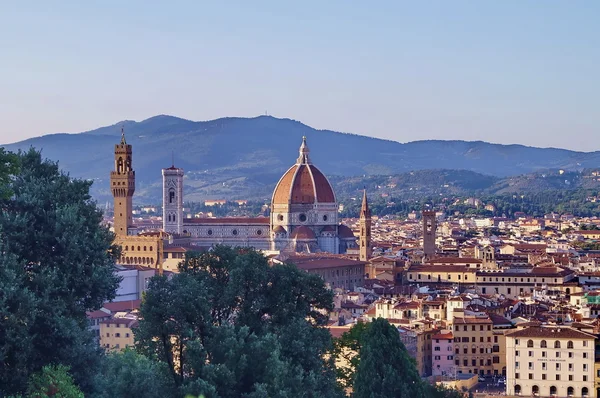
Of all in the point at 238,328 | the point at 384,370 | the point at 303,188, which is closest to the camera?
the point at 238,328

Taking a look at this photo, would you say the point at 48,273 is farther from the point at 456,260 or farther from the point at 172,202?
the point at 172,202

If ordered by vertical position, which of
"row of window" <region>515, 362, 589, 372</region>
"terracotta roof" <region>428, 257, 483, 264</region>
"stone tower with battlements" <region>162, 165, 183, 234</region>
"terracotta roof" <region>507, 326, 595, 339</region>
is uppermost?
A: "stone tower with battlements" <region>162, 165, 183, 234</region>

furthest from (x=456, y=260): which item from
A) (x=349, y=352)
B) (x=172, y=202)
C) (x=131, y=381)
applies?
(x=131, y=381)

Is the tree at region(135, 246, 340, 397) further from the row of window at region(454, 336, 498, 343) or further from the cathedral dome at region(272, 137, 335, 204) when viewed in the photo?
the cathedral dome at region(272, 137, 335, 204)

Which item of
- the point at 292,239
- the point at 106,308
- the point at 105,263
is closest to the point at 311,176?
the point at 292,239

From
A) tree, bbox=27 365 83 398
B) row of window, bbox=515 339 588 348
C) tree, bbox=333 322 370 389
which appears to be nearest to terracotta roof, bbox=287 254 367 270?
row of window, bbox=515 339 588 348

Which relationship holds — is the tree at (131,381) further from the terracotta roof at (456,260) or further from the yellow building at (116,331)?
the terracotta roof at (456,260)

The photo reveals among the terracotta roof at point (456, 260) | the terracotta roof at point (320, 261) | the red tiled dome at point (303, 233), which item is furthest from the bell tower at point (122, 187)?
the terracotta roof at point (456, 260)
